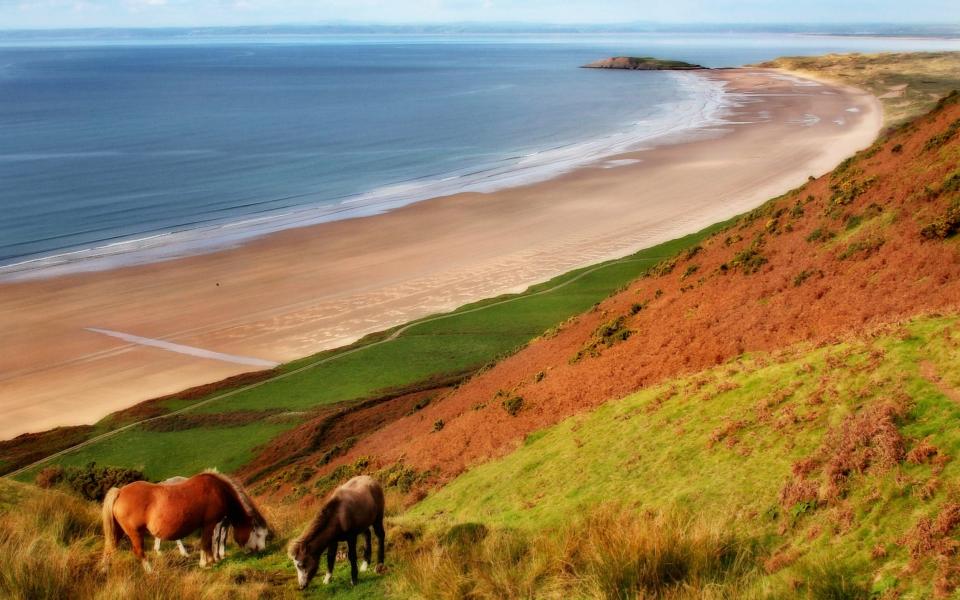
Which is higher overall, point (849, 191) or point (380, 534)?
point (849, 191)

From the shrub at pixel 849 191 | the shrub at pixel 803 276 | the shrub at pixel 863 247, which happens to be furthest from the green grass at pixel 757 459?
the shrub at pixel 849 191

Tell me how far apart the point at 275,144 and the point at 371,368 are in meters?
69.3

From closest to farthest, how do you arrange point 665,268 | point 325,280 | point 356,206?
point 665,268
point 325,280
point 356,206

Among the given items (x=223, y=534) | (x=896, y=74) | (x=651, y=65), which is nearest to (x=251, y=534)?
(x=223, y=534)

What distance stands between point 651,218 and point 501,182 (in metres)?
18.8

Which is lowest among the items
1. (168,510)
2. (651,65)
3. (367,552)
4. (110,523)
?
(367,552)

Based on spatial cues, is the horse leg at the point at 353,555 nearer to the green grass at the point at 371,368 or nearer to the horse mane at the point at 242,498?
the horse mane at the point at 242,498

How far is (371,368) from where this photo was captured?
1133 inches

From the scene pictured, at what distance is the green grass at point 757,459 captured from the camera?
7484 millimetres

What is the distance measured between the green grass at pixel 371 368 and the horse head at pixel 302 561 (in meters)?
14.0

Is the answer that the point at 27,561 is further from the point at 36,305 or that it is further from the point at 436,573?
the point at 36,305

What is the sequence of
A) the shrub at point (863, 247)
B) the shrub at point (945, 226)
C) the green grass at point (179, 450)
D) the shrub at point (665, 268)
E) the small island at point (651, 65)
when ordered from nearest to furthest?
the shrub at point (945, 226), the shrub at point (863, 247), the green grass at point (179, 450), the shrub at point (665, 268), the small island at point (651, 65)

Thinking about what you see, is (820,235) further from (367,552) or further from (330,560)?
(330,560)

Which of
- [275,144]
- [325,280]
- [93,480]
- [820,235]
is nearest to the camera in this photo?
[93,480]
